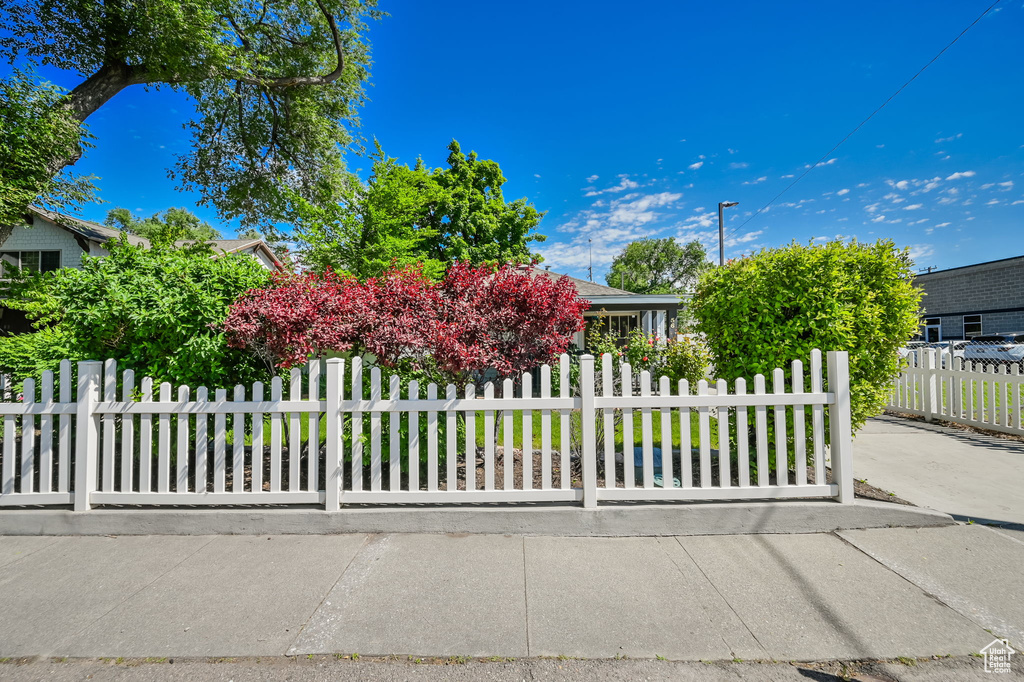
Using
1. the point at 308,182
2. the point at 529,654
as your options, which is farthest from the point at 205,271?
the point at 308,182

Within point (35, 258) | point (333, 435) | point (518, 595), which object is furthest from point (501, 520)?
point (35, 258)

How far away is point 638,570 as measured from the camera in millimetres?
2656

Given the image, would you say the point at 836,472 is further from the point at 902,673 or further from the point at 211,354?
the point at 211,354

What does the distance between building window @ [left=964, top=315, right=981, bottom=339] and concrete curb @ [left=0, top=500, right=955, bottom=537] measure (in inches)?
1167

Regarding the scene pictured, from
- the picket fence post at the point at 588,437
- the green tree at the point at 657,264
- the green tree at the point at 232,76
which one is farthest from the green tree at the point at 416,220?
the green tree at the point at 657,264

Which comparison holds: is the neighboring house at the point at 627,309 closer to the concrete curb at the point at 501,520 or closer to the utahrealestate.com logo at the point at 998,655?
the concrete curb at the point at 501,520

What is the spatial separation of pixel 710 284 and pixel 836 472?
2.04 metres

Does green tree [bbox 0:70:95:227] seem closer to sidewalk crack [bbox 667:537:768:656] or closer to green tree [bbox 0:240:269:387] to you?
green tree [bbox 0:240:269:387]

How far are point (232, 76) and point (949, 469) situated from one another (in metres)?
13.2

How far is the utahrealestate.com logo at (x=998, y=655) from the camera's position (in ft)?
6.14

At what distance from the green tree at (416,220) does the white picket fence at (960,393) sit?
7.30 meters

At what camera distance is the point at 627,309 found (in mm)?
15258

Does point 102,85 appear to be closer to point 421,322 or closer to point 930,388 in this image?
point 421,322

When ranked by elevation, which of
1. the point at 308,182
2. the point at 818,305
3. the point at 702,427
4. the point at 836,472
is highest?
the point at 308,182
